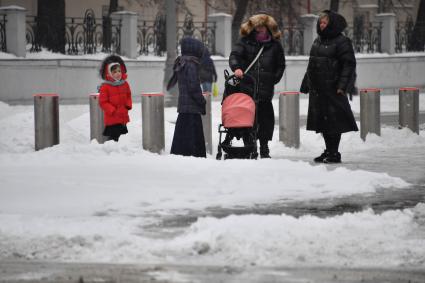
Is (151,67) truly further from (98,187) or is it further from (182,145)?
(98,187)

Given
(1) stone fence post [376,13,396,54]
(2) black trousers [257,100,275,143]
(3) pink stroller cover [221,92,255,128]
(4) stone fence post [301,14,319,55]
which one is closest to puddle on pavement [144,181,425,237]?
(3) pink stroller cover [221,92,255,128]

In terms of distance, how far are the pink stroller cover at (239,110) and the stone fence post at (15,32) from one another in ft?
53.0

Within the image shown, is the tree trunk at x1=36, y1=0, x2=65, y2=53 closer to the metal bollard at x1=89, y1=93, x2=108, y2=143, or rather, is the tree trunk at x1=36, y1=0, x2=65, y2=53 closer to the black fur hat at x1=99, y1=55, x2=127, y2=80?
the metal bollard at x1=89, y1=93, x2=108, y2=143

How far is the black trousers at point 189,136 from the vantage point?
44.4 ft

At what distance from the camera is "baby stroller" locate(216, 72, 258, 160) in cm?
1302

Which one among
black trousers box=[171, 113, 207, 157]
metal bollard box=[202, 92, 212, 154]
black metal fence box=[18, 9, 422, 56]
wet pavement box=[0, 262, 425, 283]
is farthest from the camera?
black metal fence box=[18, 9, 422, 56]

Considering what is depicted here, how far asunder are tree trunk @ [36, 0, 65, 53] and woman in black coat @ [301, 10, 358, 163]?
640 inches

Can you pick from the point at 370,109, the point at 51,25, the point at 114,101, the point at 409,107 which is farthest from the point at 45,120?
the point at 51,25

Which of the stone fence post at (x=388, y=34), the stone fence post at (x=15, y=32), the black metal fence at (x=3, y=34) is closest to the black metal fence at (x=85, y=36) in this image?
the stone fence post at (x=15, y=32)

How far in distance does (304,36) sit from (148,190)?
26.2m

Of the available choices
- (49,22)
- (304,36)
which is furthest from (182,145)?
(304,36)

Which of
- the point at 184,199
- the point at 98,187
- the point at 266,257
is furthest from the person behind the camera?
the point at 98,187

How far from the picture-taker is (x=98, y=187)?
10.5 meters

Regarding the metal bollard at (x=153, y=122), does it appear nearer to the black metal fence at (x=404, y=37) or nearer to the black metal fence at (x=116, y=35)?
the black metal fence at (x=116, y=35)
